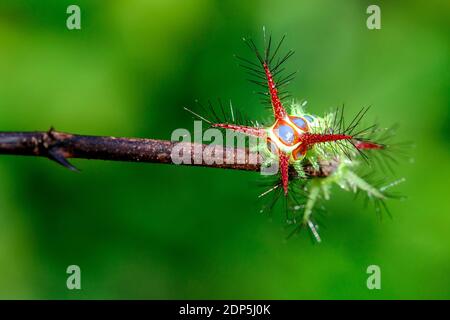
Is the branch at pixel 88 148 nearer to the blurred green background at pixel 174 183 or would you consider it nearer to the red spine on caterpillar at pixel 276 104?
the red spine on caterpillar at pixel 276 104

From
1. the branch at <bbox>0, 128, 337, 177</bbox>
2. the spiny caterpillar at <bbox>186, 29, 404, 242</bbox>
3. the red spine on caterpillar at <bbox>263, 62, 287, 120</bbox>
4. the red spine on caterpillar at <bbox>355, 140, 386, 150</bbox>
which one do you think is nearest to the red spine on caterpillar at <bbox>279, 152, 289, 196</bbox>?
the spiny caterpillar at <bbox>186, 29, 404, 242</bbox>

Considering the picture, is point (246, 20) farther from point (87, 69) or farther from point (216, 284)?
point (216, 284)

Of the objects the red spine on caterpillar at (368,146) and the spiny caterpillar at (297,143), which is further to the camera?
the red spine on caterpillar at (368,146)

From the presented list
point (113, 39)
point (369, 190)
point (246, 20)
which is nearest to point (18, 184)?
point (113, 39)

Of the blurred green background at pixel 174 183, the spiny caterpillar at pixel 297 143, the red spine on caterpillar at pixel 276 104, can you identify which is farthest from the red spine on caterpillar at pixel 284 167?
the blurred green background at pixel 174 183

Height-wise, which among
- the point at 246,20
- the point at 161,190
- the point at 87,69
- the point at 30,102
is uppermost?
the point at 246,20

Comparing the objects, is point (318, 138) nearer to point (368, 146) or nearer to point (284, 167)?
point (284, 167)

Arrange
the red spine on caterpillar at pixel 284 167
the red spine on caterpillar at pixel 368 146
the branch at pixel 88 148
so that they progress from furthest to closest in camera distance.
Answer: the red spine on caterpillar at pixel 368 146 → the red spine on caterpillar at pixel 284 167 → the branch at pixel 88 148
